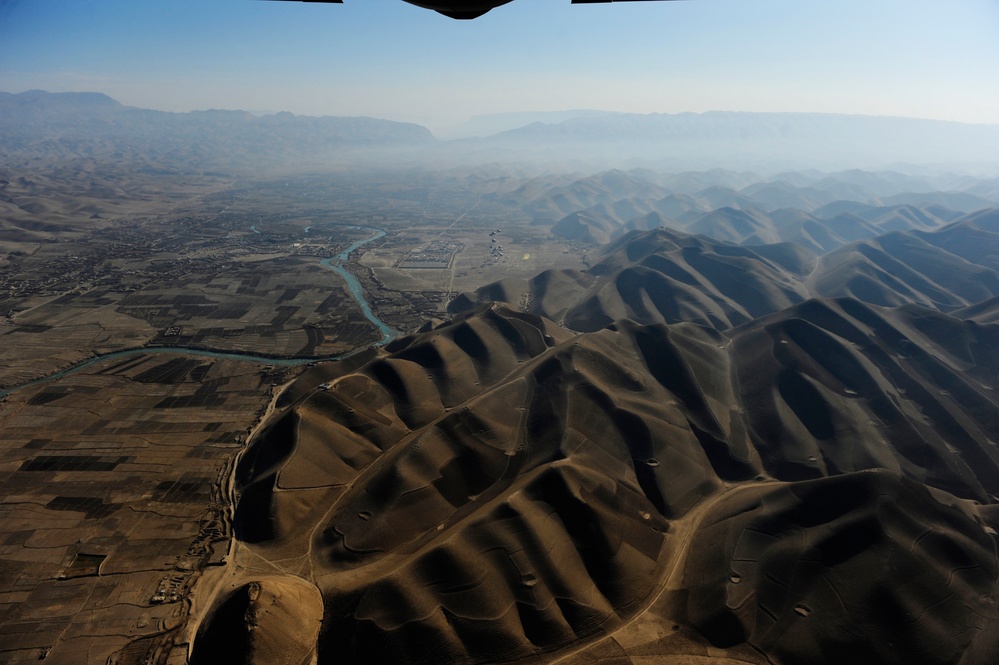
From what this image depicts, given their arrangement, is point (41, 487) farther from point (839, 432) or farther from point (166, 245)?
point (166, 245)

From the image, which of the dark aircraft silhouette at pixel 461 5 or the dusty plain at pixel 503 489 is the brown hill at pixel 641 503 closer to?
the dusty plain at pixel 503 489

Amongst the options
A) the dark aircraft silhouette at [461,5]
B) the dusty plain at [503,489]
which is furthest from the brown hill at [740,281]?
the dark aircraft silhouette at [461,5]

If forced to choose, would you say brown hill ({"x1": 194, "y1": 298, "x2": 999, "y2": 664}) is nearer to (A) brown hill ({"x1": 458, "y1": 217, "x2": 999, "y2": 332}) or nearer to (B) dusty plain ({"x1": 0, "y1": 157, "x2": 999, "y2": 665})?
(B) dusty plain ({"x1": 0, "y1": 157, "x2": 999, "y2": 665})

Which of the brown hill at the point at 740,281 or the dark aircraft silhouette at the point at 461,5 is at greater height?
the dark aircraft silhouette at the point at 461,5

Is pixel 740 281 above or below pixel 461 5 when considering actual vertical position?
below

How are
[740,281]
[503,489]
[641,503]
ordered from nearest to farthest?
[641,503] → [503,489] → [740,281]

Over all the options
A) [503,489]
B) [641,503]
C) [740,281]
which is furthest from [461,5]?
[740,281]

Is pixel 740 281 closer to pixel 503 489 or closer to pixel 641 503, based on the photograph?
pixel 641 503

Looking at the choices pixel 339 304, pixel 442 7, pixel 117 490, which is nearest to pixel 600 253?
pixel 339 304

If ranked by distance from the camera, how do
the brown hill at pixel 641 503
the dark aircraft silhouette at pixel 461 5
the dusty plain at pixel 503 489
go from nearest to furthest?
Result: the dark aircraft silhouette at pixel 461 5 → the brown hill at pixel 641 503 → the dusty plain at pixel 503 489

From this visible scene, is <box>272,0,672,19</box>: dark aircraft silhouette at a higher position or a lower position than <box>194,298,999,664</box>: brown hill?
higher

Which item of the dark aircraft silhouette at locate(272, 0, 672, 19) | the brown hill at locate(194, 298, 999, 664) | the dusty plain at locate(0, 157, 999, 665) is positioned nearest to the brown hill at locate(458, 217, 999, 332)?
the dusty plain at locate(0, 157, 999, 665)
